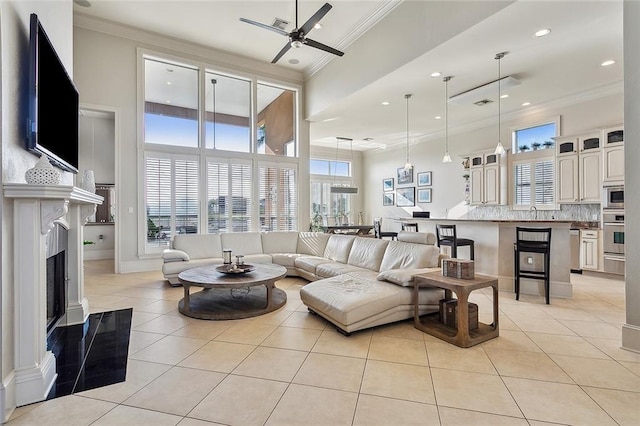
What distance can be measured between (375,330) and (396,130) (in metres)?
7.15

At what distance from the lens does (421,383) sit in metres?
2.07

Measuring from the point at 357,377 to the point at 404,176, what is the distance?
9056mm

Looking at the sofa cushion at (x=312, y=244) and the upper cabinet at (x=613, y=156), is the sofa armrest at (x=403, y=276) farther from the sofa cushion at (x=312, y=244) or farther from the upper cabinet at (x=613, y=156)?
the upper cabinet at (x=613, y=156)

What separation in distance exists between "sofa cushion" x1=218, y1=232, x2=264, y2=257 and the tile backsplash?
575 centimetres

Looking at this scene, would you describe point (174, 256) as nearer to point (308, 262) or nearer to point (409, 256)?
point (308, 262)

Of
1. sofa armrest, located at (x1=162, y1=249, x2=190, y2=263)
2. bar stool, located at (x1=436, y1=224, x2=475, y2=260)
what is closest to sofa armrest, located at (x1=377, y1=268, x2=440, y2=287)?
bar stool, located at (x1=436, y1=224, x2=475, y2=260)

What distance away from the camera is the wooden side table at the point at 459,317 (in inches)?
104

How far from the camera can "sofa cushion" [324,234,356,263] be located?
4805 mm

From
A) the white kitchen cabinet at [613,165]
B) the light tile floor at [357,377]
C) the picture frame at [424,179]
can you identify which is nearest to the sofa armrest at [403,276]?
the light tile floor at [357,377]

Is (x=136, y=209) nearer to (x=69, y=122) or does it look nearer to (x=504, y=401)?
(x=69, y=122)

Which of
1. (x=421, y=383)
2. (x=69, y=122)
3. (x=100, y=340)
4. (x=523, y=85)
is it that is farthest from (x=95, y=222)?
(x=523, y=85)

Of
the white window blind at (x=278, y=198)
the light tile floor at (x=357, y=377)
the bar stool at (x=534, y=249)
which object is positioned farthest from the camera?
the white window blind at (x=278, y=198)

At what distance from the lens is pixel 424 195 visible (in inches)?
384

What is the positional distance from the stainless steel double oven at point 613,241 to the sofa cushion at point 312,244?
4.90 meters
